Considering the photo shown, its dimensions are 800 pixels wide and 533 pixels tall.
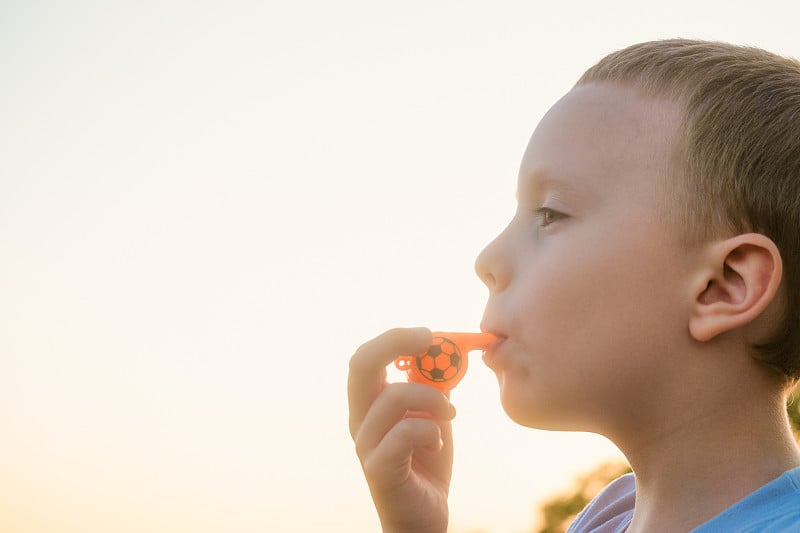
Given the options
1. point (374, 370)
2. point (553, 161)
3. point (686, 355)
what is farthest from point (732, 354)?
point (374, 370)

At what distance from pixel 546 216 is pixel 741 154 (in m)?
0.39

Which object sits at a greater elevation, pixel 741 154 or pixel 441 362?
pixel 741 154

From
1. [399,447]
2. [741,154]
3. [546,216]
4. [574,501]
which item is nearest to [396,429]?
Result: [399,447]

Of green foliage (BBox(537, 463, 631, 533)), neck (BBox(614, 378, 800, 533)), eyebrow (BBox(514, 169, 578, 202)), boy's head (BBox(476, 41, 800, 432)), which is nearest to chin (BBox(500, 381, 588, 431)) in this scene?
boy's head (BBox(476, 41, 800, 432))

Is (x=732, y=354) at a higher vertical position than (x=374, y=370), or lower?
lower

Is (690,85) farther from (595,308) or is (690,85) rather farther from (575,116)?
(595,308)

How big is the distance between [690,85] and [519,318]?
1.93 feet

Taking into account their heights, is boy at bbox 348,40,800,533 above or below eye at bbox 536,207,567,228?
below

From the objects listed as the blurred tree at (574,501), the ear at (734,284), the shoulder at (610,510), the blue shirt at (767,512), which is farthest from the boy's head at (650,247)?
the blurred tree at (574,501)

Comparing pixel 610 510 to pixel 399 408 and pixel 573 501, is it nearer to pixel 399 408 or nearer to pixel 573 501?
pixel 399 408

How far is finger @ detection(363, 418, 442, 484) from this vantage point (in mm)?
1807

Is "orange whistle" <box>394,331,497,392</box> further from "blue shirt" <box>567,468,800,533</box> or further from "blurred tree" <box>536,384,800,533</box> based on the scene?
"blurred tree" <box>536,384,800,533</box>

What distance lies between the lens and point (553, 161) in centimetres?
176

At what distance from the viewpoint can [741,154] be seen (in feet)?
5.41
